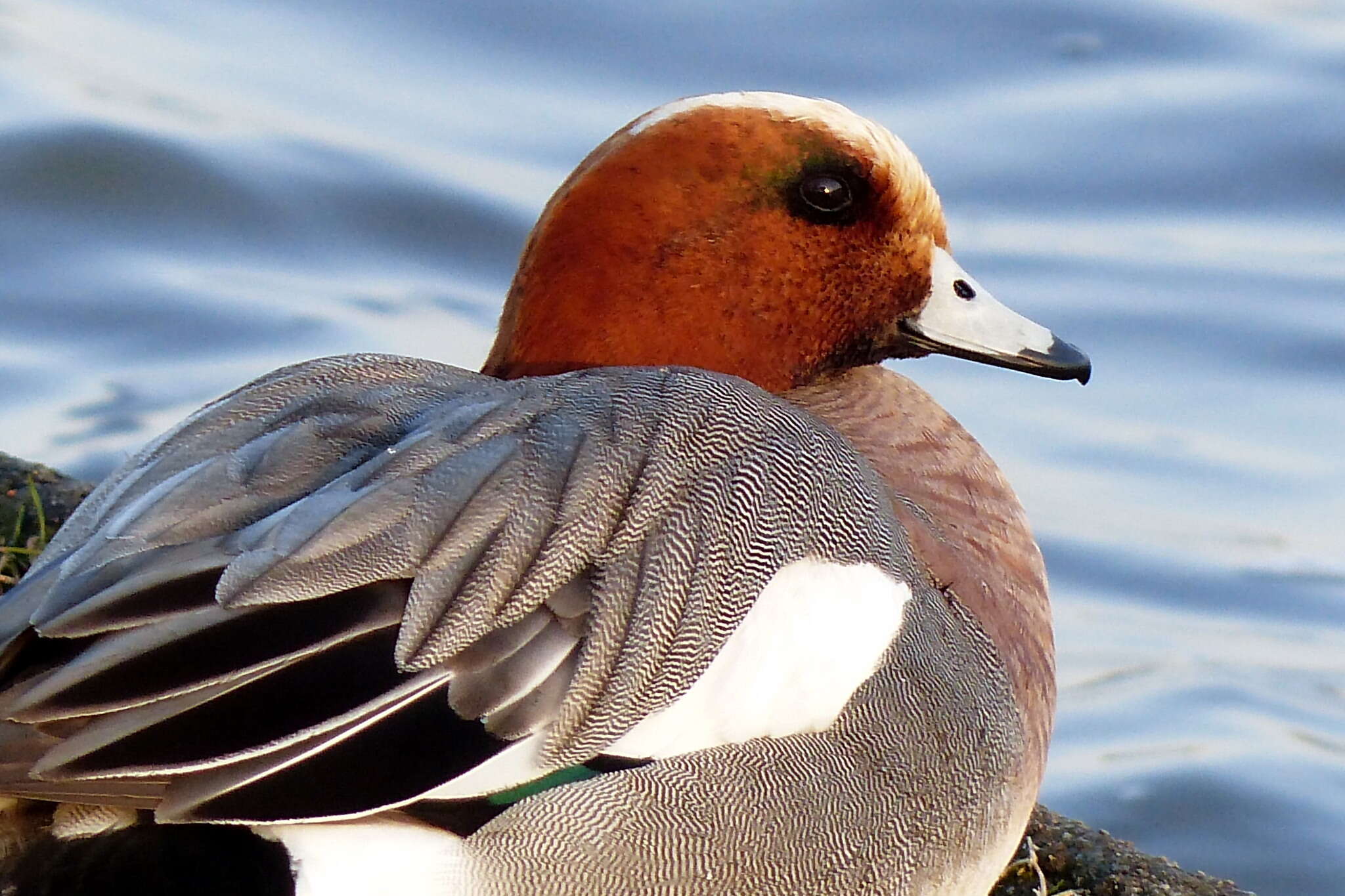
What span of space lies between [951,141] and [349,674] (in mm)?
4553

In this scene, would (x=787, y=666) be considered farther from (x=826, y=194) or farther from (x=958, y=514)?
(x=826, y=194)

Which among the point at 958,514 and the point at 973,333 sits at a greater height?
the point at 973,333

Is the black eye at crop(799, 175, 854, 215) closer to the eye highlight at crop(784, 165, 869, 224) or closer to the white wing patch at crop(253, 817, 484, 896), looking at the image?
the eye highlight at crop(784, 165, 869, 224)

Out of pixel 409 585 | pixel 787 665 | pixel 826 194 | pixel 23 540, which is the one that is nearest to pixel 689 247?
pixel 826 194

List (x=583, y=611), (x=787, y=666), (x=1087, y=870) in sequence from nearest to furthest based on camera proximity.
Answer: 1. (x=583, y=611)
2. (x=787, y=666)
3. (x=1087, y=870)

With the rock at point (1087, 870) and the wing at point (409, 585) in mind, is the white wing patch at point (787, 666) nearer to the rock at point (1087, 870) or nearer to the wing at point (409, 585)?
the wing at point (409, 585)

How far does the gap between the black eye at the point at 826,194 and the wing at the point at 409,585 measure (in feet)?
1.61

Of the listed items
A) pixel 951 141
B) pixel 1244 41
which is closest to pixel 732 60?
pixel 951 141

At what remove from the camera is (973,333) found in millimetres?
3221

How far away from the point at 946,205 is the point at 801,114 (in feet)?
A: 10.6

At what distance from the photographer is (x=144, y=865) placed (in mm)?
2074

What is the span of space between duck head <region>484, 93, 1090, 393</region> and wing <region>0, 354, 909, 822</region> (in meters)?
0.36

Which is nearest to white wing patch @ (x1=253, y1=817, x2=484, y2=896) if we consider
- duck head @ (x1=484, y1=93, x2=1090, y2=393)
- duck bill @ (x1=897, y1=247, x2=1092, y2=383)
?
duck head @ (x1=484, y1=93, x2=1090, y2=393)

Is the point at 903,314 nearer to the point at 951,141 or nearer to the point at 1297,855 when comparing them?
the point at 1297,855
